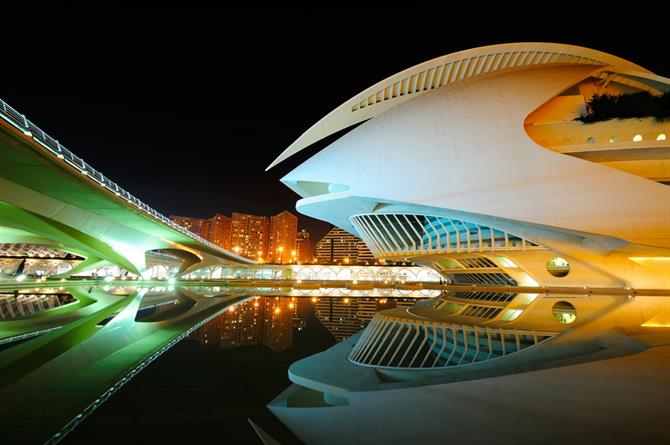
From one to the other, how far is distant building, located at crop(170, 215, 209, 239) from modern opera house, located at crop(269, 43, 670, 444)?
346 ft

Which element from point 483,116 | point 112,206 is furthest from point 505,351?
point 112,206

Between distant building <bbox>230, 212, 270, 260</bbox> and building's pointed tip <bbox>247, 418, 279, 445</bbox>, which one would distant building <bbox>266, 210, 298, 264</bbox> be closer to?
distant building <bbox>230, 212, 270, 260</bbox>

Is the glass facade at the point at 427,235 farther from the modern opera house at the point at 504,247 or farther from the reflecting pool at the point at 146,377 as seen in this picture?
the reflecting pool at the point at 146,377

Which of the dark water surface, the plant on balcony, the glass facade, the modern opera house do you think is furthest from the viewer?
the plant on balcony

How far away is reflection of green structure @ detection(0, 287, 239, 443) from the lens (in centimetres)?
264

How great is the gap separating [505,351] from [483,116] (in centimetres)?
1731

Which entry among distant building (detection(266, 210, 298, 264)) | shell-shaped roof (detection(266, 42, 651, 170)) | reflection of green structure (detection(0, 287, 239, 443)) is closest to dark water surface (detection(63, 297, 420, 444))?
reflection of green structure (detection(0, 287, 239, 443))

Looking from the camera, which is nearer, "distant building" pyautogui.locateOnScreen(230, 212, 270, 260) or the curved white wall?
the curved white wall

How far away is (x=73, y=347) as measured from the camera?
516 cm

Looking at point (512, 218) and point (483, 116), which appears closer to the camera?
point (512, 218)

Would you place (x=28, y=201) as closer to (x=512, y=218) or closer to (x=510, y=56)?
(x=512, y=218)

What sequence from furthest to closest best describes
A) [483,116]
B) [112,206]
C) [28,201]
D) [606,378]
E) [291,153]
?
[291,153] < [483,116] < [112,206] < [28,201] < [606,378]

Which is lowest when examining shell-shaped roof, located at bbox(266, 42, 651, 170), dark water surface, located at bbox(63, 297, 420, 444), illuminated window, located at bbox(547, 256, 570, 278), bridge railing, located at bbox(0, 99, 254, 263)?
dark water surface, located at bbox(63, 297, 420, 444)

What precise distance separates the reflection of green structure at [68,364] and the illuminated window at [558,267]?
17596 millimetres
